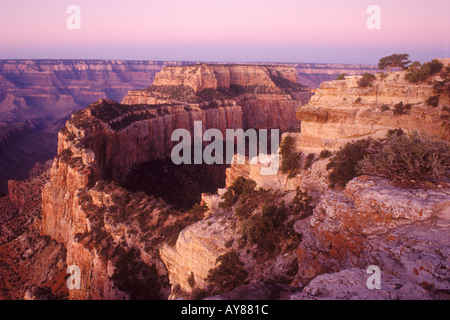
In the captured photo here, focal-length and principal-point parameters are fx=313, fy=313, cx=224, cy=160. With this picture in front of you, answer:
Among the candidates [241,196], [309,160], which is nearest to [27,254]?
[241,196]

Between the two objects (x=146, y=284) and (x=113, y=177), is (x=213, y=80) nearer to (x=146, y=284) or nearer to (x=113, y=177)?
(x=113, y=177)

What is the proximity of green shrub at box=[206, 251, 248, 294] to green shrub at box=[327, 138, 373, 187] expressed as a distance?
6054 mm

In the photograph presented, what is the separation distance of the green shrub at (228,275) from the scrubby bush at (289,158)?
742 cm

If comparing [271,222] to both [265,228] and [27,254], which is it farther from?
[27,254]

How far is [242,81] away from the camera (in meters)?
97.7

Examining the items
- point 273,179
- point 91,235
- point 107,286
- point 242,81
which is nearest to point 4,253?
point 91,235

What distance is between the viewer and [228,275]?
11.7 metres

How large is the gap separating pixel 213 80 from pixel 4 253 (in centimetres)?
6528

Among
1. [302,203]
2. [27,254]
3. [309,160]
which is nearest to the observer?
[302,203]

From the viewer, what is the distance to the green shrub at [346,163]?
14.2m

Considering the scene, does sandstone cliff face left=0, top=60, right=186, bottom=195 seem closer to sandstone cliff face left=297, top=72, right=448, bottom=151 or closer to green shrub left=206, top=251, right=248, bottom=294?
sandstone cliff face left=297, top=72, right=448, bottom=151

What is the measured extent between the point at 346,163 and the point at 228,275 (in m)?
7.55

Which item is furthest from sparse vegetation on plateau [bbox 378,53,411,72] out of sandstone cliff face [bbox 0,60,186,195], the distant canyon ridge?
the distant canyon ridge

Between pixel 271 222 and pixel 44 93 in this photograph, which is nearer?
pixel 271 222
